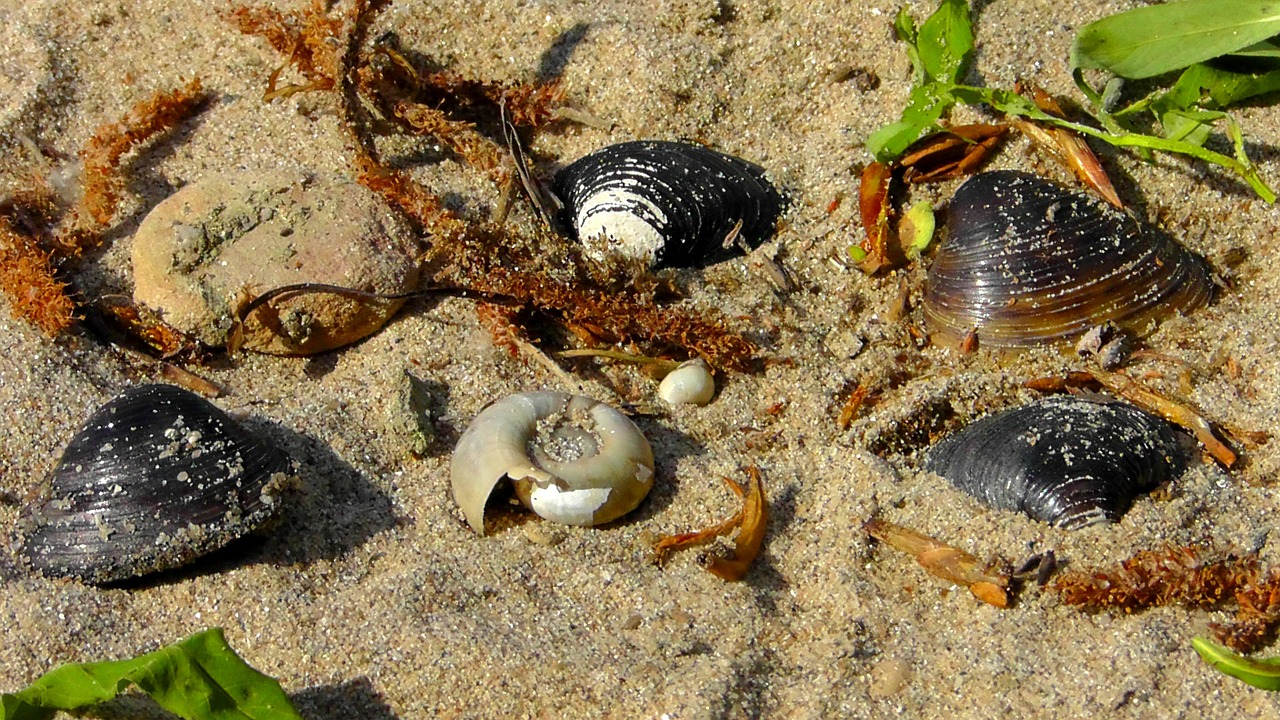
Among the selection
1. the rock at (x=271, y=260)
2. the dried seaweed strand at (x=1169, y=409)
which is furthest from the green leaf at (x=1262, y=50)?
the rock at (x=271, y=260)

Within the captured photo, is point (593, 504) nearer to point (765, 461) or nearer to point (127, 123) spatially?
point (765, 461)

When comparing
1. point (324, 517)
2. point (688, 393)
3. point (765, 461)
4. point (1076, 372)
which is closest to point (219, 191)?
point (324, 517)

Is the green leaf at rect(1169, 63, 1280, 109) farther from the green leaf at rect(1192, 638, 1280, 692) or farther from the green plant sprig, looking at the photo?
the green leaf at rect(1192, 638, 1280, 692)

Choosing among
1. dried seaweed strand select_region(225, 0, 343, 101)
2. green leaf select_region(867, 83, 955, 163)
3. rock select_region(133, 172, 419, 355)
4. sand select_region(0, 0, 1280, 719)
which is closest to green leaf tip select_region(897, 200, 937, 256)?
sand select_region(0, 0, 1280, 719)

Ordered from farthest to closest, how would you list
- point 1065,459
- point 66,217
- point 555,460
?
point 66,217 → point 555,460 → point 1065,459

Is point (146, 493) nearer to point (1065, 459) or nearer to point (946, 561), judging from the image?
point (946, 561)

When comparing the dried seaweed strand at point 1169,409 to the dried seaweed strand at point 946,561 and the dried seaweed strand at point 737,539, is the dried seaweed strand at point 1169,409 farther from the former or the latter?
the dried seaweed strand at point 737,539

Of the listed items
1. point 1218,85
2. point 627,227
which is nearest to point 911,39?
point 1218,85
